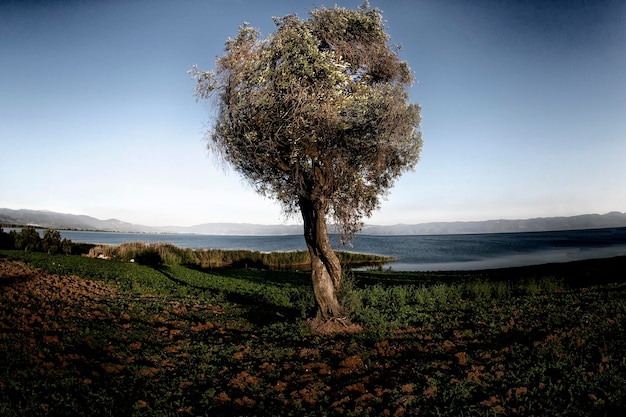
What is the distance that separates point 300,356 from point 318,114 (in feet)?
21.2

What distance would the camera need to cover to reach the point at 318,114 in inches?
384

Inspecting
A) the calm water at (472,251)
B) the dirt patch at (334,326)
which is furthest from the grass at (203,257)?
the dirt patch at (334,326)

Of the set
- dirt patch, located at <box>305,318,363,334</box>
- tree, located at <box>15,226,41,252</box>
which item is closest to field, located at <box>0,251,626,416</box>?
dirt patch, located at <box>305,318,363,334</box>

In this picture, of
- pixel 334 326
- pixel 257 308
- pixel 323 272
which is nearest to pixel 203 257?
pixel 257 308

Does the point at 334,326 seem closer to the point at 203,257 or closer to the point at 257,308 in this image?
the point at 257,308

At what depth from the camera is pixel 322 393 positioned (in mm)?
6496

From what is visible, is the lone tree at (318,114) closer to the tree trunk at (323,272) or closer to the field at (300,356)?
the tree trunk at (323,272)

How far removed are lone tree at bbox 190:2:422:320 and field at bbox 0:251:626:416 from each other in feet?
9.60

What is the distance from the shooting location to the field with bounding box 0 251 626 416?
5898 millimetres

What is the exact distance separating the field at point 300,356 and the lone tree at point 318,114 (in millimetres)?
2928

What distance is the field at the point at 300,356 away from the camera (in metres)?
5.90

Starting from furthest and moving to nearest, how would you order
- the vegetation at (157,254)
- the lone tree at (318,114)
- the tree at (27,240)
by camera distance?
1. the vegetation at (157,254)
2. the tree at (27,240)
3. the lone tree at (318,114)

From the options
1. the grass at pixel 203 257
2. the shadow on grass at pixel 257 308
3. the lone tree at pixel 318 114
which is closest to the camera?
the lone tree at pixel 318 114

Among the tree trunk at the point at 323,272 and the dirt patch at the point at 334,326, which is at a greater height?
the tree trunk at the point at 323,272
